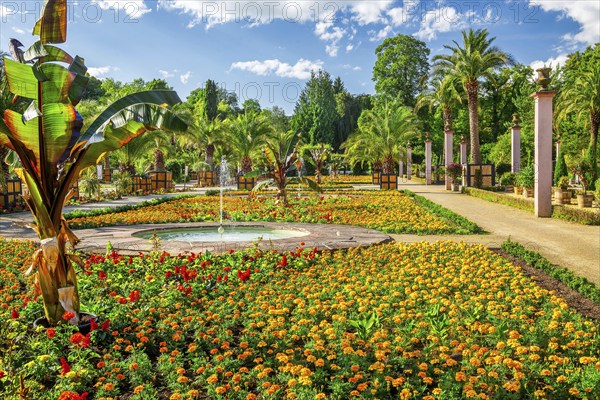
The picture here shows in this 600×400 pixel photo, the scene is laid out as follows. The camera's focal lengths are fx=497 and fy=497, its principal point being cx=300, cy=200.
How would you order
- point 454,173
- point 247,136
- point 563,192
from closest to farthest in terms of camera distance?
1. point 563,192
2. point 454,173
3. point 247,136

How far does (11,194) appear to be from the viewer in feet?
65.0

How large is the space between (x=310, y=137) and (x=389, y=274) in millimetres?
55999

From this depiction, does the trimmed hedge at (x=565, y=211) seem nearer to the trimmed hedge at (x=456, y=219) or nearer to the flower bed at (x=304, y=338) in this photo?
the trimmed hedge at (x=456, y=219)

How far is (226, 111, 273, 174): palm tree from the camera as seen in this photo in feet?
114

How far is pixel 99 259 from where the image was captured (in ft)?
24.6

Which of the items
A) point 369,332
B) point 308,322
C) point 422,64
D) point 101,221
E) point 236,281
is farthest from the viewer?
point 422,64

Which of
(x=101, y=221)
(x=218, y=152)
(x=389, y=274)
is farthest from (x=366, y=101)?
(x=389, y=274)

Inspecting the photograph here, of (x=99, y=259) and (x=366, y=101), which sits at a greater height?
(x=366, y=101)

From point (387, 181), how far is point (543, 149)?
44.7ft

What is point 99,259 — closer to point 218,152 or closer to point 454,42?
point 454,42

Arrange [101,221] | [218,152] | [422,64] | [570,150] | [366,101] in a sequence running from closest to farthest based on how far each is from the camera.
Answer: [101,221]
[570,150]
[218,152]
[422,64]
[366,101]

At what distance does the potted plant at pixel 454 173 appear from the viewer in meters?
29.6

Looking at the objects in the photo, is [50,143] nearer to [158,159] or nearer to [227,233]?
[227,233]

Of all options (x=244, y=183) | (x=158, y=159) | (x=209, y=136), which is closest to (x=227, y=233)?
A: (x=244, y=183)
